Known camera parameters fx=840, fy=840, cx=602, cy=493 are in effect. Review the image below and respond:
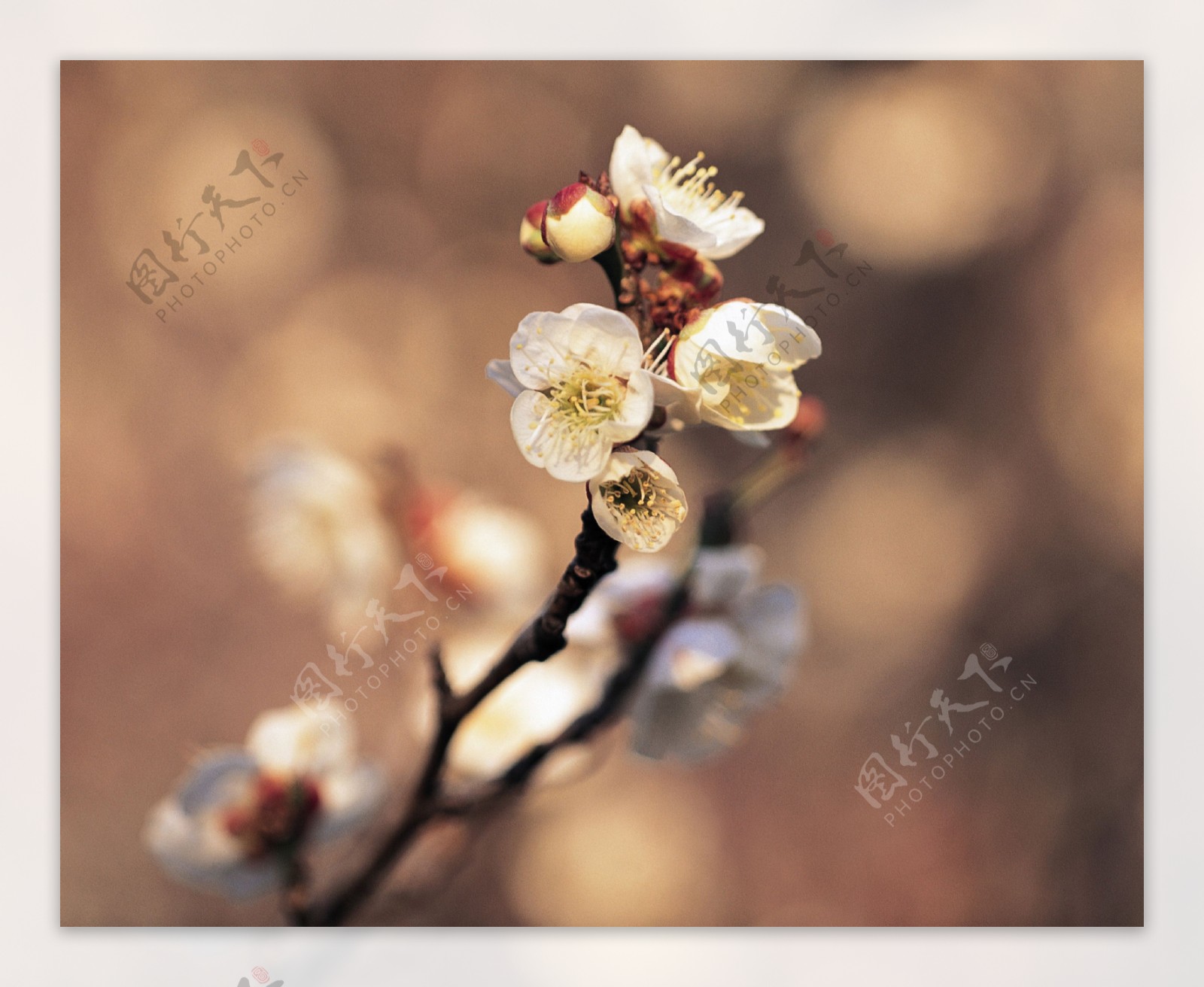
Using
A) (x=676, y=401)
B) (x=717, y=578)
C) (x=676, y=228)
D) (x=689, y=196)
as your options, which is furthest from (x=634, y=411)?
(x=717, y=578)

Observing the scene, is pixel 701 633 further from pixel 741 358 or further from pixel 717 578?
pixel 741 358

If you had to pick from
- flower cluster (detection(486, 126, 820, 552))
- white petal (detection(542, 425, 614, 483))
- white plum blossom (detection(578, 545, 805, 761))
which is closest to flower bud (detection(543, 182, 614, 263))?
flower cluster (detection(486, 126, 820, 552))

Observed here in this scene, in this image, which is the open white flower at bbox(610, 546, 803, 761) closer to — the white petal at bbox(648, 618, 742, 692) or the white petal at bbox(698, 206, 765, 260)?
the white petal at bbox(648, 618, 742, 692)

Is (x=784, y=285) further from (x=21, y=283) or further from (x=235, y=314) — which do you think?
(x=21, y=283)

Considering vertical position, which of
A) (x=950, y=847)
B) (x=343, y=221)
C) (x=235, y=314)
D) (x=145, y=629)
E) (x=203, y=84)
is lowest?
(x=950, y=847)

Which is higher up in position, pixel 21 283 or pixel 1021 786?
pixel 21 283

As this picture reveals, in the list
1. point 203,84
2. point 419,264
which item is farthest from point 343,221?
point 203,84
